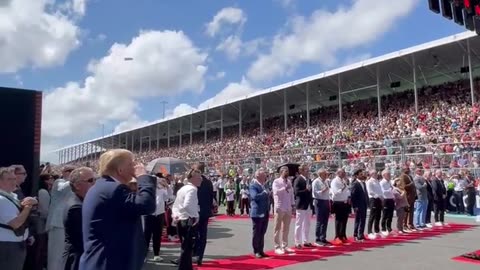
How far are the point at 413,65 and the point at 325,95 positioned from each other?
10.4m

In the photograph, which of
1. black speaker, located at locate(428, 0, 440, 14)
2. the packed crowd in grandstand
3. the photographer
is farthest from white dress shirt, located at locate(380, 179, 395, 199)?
A: the photographer

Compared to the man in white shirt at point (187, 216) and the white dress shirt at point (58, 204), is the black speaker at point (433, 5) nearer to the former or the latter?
the man in white shirt at point (187, 216)

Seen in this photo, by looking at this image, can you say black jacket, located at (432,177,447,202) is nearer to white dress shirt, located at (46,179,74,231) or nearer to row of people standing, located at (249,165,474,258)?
row of people standing, located at (249,165,474,258)

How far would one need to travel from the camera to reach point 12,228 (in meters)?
4.26

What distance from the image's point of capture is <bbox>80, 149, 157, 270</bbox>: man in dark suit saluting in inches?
118

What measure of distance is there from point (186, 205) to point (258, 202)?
2.19 meters

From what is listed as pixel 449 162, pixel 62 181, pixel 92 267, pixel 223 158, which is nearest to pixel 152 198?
pixel 92 267

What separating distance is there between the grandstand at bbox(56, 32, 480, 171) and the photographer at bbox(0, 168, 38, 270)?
17676 millimetres

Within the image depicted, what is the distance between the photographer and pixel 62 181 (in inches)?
236

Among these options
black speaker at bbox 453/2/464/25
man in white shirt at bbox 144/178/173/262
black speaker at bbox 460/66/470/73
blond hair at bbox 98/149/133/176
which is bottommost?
man in white shirt at bbox 144/178/173/262

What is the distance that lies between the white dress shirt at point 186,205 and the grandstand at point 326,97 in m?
14.6

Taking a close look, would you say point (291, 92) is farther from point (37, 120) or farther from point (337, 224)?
point (37, 120)

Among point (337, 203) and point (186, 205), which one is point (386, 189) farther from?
point (186, 205)

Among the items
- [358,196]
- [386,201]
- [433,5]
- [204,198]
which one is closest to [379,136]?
[386,201]
